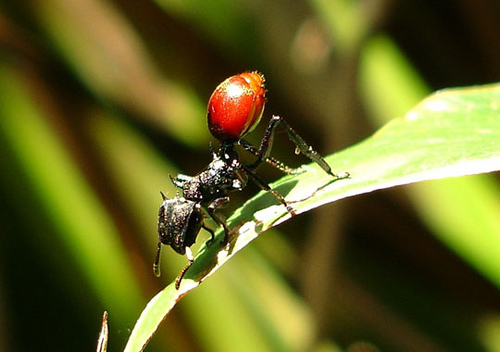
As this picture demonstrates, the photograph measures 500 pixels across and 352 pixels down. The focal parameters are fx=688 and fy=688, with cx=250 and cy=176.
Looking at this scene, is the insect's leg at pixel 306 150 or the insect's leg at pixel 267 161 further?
the insect's leg at pixel 267 161

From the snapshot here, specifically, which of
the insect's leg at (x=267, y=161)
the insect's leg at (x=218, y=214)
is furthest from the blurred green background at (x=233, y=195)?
the insect's leg at (x=218, y=214)

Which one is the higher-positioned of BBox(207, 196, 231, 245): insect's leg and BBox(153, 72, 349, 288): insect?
BBox(153, 72, 349, 288): insect

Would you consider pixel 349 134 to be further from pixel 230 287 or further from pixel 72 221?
pixel 72 221

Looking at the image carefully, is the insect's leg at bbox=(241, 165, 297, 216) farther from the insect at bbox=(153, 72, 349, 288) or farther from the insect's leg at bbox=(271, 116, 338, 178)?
the insect's leg at bbox=(271, 116, 338, 178)

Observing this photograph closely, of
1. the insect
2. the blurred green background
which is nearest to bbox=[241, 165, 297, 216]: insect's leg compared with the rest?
the insect

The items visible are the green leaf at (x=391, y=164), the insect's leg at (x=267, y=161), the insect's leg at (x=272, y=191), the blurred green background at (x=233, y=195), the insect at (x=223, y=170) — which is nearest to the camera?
the green leaf at (x=391, y=164)

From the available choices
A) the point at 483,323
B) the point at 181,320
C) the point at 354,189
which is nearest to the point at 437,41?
the point at 483,323

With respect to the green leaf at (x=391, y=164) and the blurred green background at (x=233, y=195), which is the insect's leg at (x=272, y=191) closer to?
the green leaf at (x=391, y=164)
